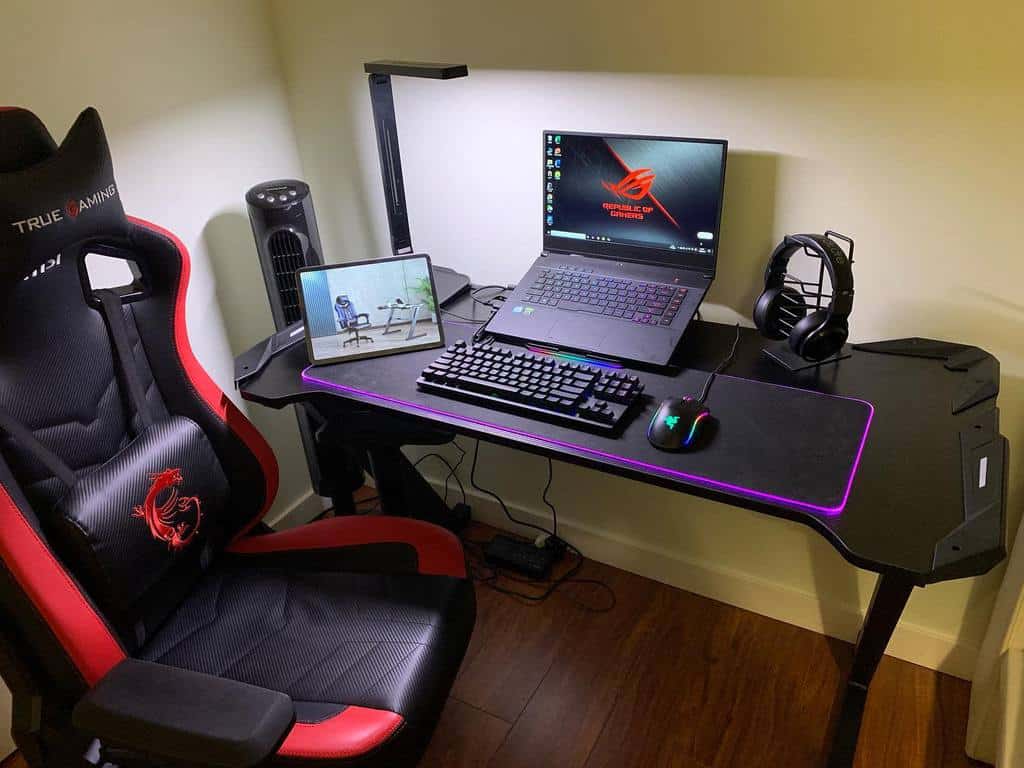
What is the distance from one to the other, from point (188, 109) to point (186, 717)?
50.0 inches

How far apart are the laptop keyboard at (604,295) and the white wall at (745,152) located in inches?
7.2

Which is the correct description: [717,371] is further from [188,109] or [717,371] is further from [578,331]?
[188,109]

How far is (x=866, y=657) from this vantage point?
126cm

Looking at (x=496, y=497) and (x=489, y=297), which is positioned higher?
(x=489, y=297)

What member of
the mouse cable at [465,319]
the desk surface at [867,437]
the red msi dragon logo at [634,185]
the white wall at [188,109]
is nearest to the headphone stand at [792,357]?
the desk surface at [867,437]

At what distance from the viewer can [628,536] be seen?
1927 mm

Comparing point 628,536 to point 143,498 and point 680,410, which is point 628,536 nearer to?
point 680,410

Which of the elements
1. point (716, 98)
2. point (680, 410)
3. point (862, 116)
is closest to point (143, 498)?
point (680, 410)

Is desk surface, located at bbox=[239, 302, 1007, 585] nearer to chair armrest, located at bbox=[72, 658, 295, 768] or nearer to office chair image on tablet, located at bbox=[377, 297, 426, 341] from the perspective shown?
office chair image on tablet, located at bbox=[377, 297, 426, 341]

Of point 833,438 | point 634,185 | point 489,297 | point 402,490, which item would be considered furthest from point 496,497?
point 833,438

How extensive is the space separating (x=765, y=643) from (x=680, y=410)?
0.89 m

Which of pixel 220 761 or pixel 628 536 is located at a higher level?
pixel 220 761

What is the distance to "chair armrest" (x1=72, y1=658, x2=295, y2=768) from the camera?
85 cm

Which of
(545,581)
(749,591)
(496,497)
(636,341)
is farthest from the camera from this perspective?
(496,497)
